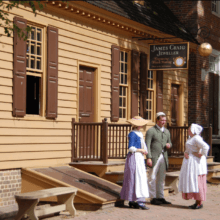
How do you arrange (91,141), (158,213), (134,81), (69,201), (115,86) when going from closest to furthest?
(69,201), (158,213), (91,141), (115,86), (134,81)

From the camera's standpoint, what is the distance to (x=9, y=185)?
10023mm

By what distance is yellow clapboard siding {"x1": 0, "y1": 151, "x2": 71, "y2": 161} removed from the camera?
9.95 metres

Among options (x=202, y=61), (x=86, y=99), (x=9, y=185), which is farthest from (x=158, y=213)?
(x=202, y=61)

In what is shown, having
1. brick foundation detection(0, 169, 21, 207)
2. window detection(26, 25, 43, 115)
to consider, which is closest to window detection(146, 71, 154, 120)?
window detection(26, 25, 43, 115)

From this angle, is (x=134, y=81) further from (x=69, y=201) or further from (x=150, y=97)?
(x=69, y=201)

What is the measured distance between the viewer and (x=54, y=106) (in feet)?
36.9

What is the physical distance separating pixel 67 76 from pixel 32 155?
7.73 ft

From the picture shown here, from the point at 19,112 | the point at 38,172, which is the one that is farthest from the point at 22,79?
the point at 38,172

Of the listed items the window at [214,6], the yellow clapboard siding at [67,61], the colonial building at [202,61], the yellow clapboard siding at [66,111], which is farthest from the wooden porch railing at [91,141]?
the window at [214,6]

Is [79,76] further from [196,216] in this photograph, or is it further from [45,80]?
[196,216]

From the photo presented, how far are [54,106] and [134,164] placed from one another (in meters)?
2.68

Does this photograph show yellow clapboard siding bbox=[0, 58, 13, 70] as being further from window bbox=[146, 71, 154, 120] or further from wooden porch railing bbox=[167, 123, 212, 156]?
wooden porch railing bbox=[167, 123, 212, 156]

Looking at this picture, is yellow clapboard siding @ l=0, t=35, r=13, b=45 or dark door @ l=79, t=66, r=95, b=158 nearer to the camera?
yellow clapboard siding @ l=0, t=35, r=13, b=45

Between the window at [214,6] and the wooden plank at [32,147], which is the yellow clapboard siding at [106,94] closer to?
the wooden plank at [32,147]
